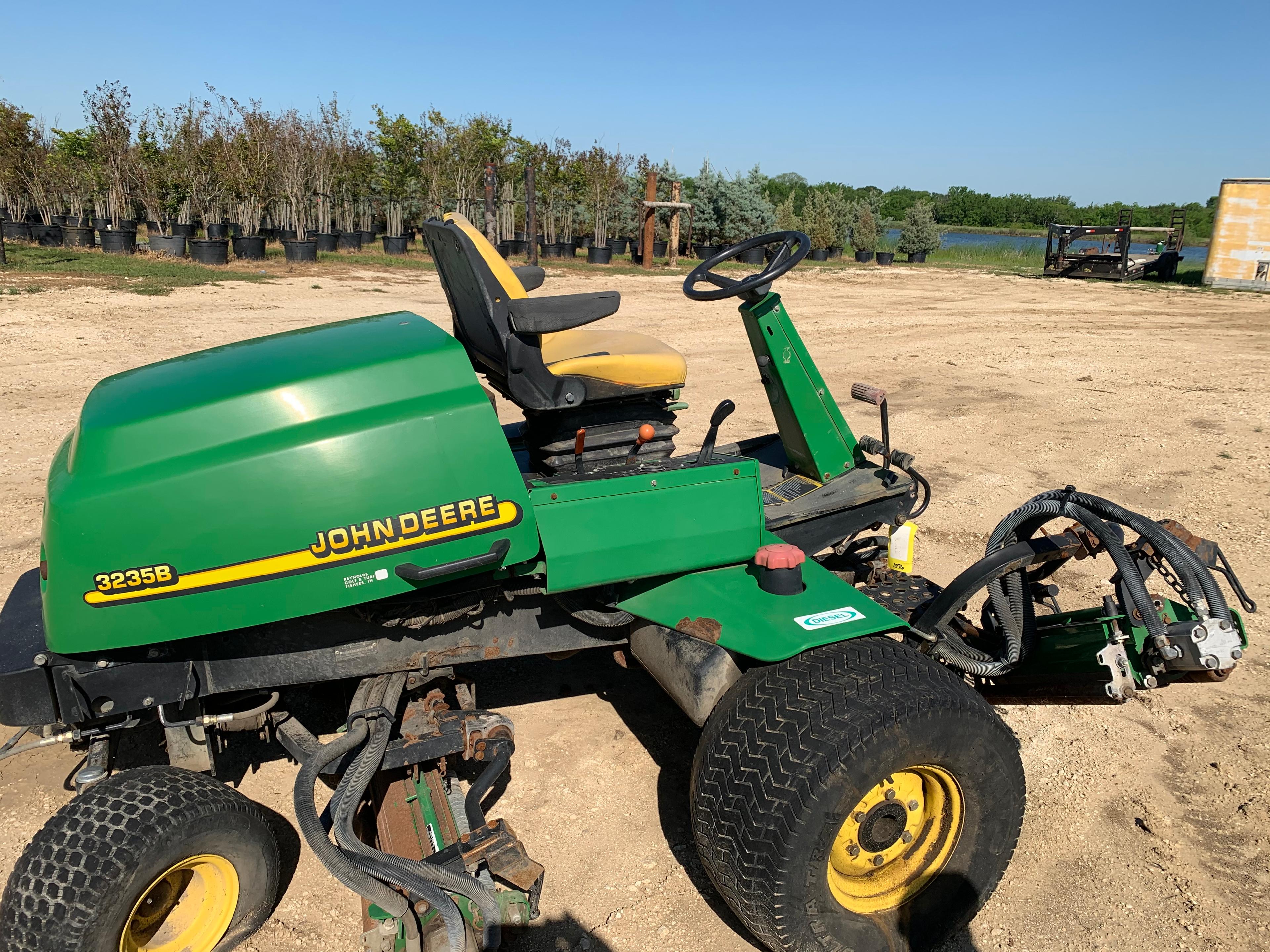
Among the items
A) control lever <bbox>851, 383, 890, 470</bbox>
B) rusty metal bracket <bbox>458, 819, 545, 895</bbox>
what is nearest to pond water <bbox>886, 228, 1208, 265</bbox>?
control lever <bbox>851, 383, 890, 470</bbox>

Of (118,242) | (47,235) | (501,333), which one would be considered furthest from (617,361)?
(47,235)

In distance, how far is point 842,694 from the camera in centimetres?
220

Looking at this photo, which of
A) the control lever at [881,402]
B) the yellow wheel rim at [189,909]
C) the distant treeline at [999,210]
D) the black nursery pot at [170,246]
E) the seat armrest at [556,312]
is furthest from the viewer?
the distant treeline at [999,210]

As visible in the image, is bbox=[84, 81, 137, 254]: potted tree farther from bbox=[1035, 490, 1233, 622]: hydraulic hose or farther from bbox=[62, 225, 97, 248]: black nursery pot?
bbox=[1035, 490, 1233, 622]: hydraulic hose

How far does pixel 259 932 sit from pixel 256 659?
0.74 m

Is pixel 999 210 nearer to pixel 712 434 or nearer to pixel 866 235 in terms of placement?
pixel 866 235

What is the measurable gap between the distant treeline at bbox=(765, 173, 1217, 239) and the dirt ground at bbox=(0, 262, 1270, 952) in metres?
32.0

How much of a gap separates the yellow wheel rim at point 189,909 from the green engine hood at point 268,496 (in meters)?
0.64

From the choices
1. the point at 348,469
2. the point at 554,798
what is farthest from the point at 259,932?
the point at 348,469

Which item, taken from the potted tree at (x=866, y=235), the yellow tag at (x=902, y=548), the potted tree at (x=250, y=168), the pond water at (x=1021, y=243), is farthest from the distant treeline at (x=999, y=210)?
the yellow tag at (x=902, y=548)

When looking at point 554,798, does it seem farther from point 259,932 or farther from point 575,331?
point 575,331

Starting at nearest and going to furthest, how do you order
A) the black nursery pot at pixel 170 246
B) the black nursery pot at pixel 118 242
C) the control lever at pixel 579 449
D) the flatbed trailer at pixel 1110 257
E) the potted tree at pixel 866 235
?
the control lever at pixel 579 449 → the black nursery pot at pixel 170 246 → the black nursery pot at pixel 118 242 → the flatbed trailer at pixel 1110 257 → the potted tree at pixel 866 235

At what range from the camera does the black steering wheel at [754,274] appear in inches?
138

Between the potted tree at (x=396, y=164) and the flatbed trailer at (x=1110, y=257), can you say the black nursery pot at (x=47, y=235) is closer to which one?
the potted tree at (x=396, y=164)
